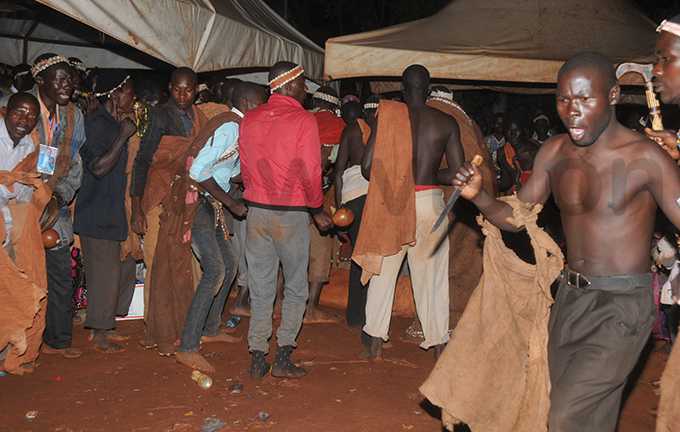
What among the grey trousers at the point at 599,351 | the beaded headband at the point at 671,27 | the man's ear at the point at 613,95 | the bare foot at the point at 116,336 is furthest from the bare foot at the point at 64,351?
the beaded headband at the point at 671,27

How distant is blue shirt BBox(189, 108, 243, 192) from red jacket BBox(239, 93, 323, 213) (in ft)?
0.70

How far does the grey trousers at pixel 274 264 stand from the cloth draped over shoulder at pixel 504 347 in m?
1.54

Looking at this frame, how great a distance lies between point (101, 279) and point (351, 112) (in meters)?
3.18

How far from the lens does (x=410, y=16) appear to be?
15547mm

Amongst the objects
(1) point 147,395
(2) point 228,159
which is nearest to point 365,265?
(2) point 228,159

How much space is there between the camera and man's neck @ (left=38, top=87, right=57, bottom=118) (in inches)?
175

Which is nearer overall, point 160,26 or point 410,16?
point 160,26

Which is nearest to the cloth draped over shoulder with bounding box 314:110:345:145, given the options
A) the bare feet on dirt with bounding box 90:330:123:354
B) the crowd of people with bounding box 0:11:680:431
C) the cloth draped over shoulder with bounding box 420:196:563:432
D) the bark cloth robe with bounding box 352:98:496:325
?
the crowd of people with bounding box 0:11:680:431

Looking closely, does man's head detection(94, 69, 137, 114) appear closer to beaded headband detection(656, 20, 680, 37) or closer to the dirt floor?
the dirt floor

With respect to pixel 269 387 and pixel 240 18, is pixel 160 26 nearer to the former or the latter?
pixel 240 18

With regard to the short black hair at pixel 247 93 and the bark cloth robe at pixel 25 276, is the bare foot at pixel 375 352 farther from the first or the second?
the bark cloth robe at pixel 25 276

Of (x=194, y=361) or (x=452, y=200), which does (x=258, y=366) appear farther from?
(x=452, y=200)

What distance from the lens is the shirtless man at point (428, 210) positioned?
4504mm

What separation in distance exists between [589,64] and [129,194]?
3828 millimetres
